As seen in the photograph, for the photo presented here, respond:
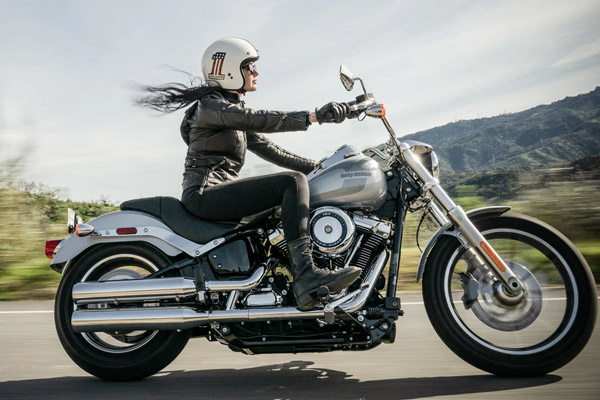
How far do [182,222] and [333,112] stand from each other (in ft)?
3.38

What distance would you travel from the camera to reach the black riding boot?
319cm

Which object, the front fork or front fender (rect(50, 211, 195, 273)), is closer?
the front fork

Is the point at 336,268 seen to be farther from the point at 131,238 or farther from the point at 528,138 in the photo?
the point at 528,138

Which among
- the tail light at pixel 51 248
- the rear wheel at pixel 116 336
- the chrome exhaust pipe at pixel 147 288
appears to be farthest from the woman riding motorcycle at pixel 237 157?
the tail light at pixel 51 248

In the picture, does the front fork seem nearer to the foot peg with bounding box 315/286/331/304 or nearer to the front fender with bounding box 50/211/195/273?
the foot peg with bounding box 315/286/331/304

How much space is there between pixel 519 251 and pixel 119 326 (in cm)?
218

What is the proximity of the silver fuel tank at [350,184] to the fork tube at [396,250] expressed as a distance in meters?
0.11

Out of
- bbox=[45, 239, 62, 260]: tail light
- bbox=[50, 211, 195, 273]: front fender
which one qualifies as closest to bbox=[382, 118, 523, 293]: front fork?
bbox=[50, 211, 195, 273]: front fender

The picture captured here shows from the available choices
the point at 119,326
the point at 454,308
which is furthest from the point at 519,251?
the point at 119,326

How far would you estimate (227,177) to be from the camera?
3645 mm

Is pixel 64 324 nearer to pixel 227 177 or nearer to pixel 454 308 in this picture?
pixel 227 177

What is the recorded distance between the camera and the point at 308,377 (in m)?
3.38

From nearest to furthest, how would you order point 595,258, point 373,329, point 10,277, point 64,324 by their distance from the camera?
point 373,329 → point 64,324 → point 595,258 → point 10,277

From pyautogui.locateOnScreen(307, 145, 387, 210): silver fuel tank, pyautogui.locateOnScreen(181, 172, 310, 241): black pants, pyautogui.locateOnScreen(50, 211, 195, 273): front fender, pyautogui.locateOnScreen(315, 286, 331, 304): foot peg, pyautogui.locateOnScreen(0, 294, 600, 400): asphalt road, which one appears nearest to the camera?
pyautogui.locateOnScreen(0, 294, 600, 400): asphalt road
